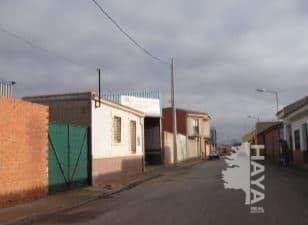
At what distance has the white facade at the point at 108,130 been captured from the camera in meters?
25.2

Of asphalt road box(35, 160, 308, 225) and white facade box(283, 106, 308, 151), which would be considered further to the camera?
white facade box(283, 106, 308, 151)

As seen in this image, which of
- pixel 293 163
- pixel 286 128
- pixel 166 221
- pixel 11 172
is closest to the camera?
pixel 166 221

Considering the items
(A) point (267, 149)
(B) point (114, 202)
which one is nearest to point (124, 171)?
(B) point (114, 202)

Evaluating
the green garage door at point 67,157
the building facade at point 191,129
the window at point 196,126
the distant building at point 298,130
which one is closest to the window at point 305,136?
the distant building at point 298,130

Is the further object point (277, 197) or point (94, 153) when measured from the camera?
point (94, 153)

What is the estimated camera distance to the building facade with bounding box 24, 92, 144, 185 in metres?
24.6

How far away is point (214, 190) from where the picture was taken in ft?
67.8

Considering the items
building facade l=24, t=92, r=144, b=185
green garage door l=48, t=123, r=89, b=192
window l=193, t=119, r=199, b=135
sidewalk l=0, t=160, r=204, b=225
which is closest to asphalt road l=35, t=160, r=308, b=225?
sidewalk l=0, t=160, r=204, b=225

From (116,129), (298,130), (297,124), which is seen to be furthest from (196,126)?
(116,129)

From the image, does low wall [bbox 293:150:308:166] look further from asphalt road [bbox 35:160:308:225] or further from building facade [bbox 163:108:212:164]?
building facade [bbox 163:108:212:164]

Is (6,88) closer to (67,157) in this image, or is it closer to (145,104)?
(67,157)

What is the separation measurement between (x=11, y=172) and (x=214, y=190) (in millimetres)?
7463

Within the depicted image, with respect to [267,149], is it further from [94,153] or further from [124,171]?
[94,153]

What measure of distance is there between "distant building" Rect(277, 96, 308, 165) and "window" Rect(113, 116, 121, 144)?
13.0 meters
